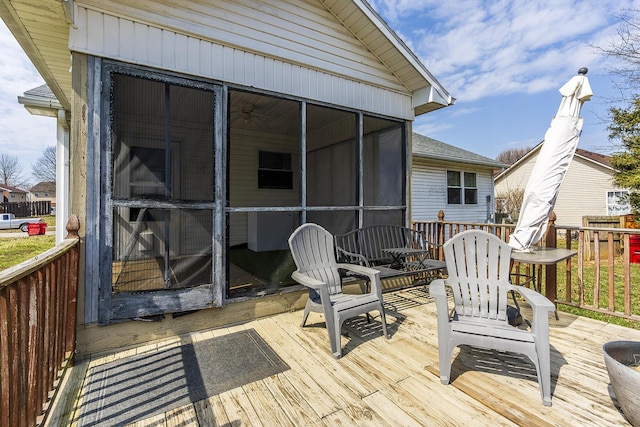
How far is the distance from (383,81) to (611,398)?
4204 mm

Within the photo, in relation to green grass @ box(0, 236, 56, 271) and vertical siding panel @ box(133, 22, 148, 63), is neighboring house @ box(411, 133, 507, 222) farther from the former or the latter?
green grass @ box(0, 236, 56, 271)

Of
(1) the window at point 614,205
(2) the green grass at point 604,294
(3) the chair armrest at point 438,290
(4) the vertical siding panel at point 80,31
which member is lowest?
(2) the green grass at point 604,294

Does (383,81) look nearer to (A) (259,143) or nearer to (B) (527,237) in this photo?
(B) (527,237)

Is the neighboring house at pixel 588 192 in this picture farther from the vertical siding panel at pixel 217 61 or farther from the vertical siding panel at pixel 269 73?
the vertical siding panel at pixel 217 61

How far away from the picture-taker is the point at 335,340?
2562 mm

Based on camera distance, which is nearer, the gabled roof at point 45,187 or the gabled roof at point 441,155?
the gabled roof at point 441,155

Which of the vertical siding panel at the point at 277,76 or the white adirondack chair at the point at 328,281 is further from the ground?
the vertical siding panel at the point at 277,76

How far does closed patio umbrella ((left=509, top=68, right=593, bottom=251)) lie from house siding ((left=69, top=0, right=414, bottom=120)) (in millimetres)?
2109

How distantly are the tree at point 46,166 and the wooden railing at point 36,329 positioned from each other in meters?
45.0

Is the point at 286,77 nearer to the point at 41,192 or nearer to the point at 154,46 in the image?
the point at 154,46

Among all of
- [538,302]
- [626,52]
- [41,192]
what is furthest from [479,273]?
[41,192]

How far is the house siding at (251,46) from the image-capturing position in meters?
2.66

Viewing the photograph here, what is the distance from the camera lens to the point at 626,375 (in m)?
1.67

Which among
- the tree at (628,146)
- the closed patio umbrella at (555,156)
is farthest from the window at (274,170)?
the tree at (628,146)
